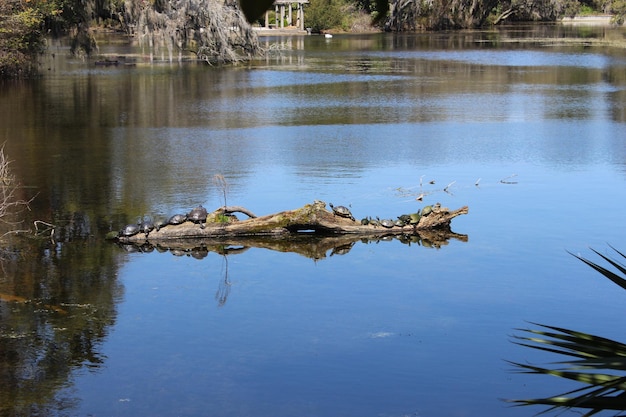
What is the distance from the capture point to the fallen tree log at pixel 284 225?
526 inches

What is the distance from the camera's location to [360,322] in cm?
1028

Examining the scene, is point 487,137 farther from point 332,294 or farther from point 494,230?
point 332,294

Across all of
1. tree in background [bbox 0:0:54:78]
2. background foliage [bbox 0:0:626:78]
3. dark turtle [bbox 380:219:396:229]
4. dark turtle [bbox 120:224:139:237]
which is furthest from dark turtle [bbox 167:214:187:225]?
tree in background [bbox 0:0:54:78]

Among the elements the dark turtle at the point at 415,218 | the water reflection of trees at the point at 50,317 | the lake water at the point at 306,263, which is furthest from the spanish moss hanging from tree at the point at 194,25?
the water reflection of trees at the point at 50,317

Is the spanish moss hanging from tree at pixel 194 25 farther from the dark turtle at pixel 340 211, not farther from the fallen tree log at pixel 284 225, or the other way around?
the dark turtle at pixel 340 211

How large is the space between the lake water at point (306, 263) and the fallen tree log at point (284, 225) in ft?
0.86

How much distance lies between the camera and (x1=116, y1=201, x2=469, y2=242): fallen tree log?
13.4m

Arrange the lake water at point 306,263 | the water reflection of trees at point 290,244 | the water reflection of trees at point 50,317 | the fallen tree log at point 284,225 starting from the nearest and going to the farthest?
1. the water reflection of trees at point 50,317
2. the lake water at point 306,263
3. the water reflection of trees at point 290,244
4. the fallen tree log at point 284,225

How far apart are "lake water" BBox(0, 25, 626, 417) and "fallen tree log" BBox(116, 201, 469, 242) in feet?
0.86

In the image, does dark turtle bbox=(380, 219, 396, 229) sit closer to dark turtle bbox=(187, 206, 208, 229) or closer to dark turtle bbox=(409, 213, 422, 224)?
dark turtle bbox=(409, 213, 422, 224)

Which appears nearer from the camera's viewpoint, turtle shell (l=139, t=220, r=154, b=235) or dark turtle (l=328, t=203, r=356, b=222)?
turtle shell (l=139, t=220, r=154, b=235)

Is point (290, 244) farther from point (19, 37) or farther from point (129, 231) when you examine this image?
point (19, 37)

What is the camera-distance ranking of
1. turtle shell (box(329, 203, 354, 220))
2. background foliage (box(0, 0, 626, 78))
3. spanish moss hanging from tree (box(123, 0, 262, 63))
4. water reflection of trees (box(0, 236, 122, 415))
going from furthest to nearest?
spanish moss hanging from tree (box(123, 0, 262, 63)) → background foliage (box(0, 0, 626, 78)) → turtle shell (box(329, 203, 354, 220)) → water reflection of trees (box(0, 236, 122, 415))

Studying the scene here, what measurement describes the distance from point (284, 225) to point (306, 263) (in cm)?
101
